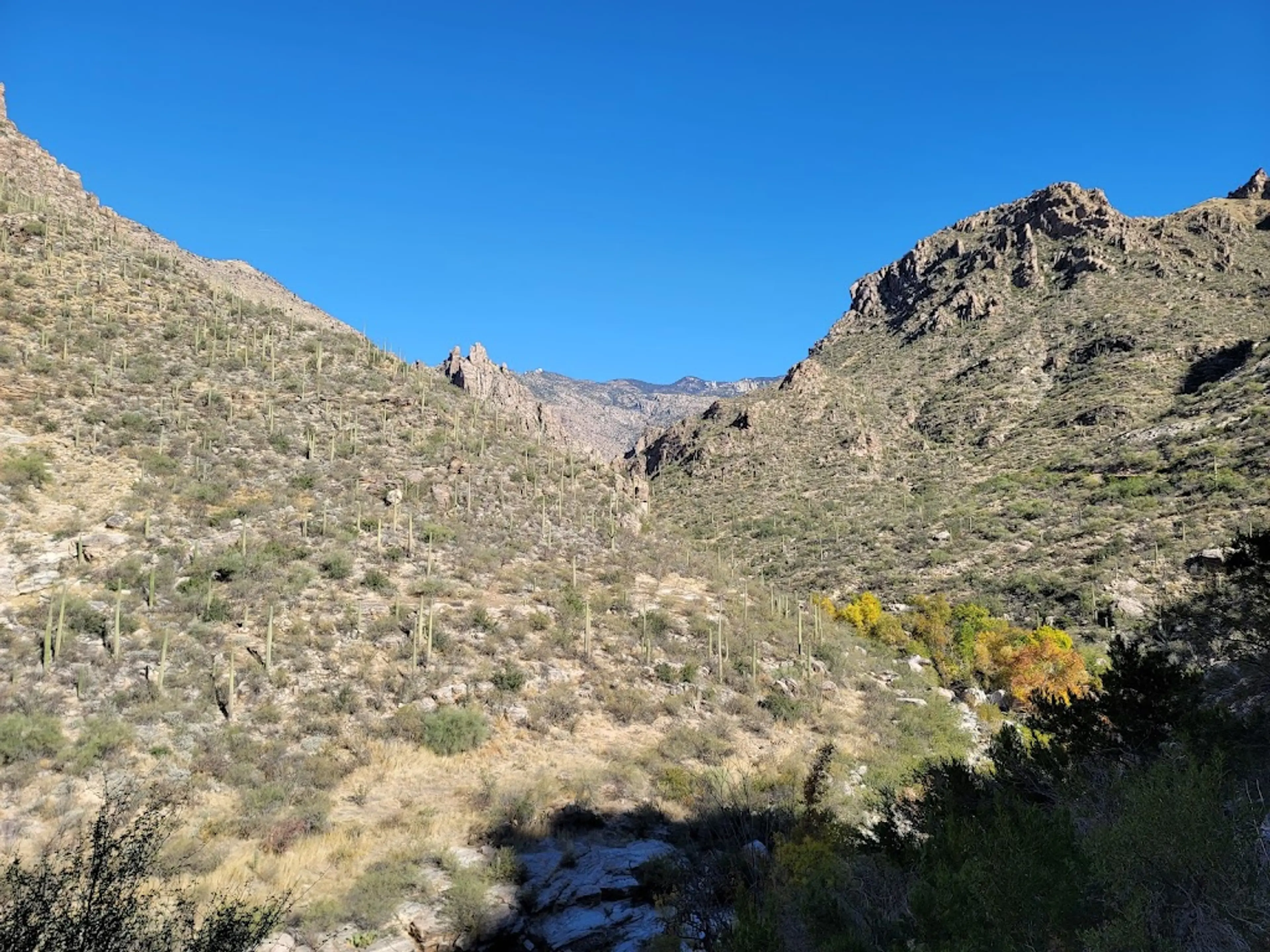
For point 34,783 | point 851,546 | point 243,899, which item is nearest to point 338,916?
point 243,899

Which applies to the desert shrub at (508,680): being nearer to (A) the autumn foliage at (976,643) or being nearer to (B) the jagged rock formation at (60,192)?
(A) the autumn foliage at (976,643)

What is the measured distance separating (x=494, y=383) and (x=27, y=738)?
242 ft

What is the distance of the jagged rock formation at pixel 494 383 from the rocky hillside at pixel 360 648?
41.4 metres

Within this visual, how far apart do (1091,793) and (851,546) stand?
3085 cm

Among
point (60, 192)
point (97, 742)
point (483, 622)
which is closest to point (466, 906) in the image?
point (97, 742)

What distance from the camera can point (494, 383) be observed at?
82812mm

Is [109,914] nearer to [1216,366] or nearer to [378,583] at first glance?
[378,583]

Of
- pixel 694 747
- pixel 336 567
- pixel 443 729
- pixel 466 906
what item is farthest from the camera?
pixel 336 567

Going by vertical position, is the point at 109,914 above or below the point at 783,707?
below

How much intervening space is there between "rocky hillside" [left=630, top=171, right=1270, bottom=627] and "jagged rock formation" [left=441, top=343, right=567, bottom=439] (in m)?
11.9

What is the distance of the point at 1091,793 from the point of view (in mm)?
7961

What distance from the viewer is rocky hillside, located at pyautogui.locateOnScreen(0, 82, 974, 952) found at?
399 inches

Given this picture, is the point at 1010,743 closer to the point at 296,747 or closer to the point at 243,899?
the point at 243,899

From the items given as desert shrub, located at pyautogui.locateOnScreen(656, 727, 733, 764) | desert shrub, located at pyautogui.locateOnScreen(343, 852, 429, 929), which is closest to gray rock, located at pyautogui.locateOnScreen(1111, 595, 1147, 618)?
desert shrub, located at pyautogui.locateOnScreen(656, 727, 733, 764)
